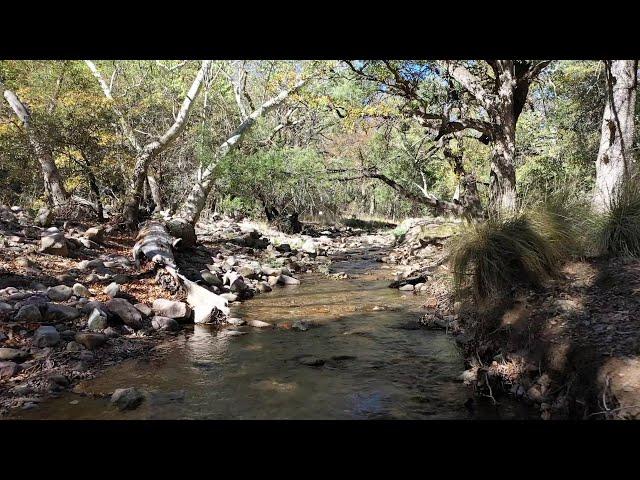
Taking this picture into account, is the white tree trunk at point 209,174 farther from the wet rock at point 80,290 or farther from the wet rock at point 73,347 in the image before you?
the wet rock at point 73,347

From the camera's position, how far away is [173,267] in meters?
8.20

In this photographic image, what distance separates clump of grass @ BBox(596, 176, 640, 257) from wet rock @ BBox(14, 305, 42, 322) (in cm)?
633

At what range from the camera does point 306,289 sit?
9.42m

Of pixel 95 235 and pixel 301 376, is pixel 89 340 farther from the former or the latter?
pixel 95 235

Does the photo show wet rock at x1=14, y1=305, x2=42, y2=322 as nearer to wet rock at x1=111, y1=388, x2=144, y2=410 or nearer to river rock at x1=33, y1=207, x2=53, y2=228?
wet rock at x1=111, y1=388, x2=144, y2=410

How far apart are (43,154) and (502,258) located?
1040 centimetres

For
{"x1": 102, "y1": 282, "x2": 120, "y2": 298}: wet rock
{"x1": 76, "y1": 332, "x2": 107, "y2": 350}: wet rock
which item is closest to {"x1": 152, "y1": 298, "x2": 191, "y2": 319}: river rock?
{"x1": 102, "y1": 282, "x2": 120, "y2": 298}: wet rock

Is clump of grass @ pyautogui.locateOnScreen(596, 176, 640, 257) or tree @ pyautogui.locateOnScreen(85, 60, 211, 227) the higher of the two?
tree @ pyautogui.locateOnScreen(85, 60, 211, 227)

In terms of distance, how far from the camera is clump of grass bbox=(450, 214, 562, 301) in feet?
16.2

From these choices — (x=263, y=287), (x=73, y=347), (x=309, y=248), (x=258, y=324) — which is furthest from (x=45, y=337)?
(x=309, y=248)

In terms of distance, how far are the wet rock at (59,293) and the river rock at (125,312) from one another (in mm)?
506

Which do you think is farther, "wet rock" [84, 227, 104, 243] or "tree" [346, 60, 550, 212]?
"wet rock" [84, 227, 104, 243]
